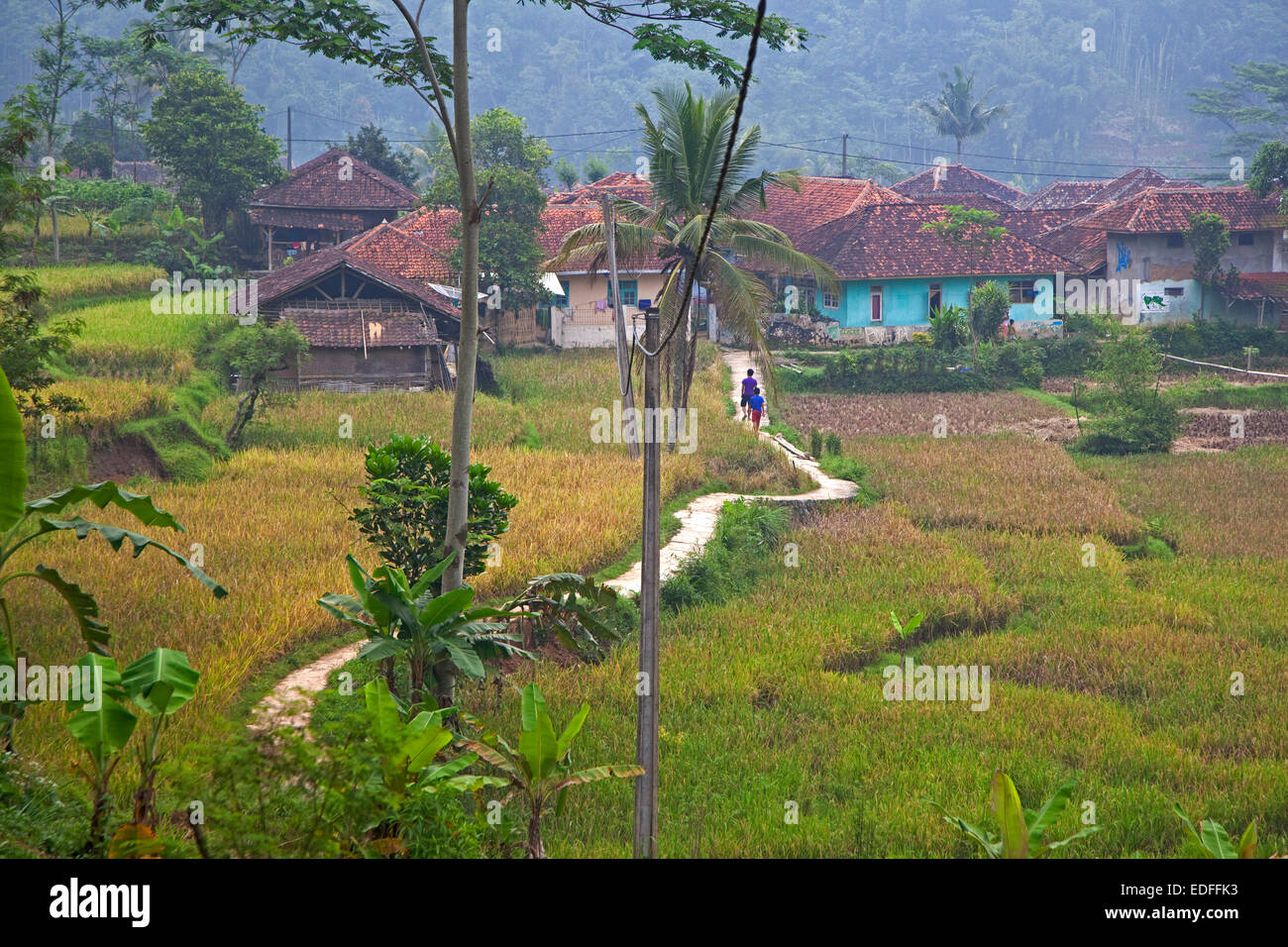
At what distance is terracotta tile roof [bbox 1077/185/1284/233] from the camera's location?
3438cm

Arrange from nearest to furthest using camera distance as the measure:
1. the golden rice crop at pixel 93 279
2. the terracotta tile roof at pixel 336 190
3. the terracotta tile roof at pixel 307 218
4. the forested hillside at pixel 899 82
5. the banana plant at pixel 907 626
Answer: the banana plant at pixel 907 626
the golden rice crop at pixel 93 279
the terracotta tile roof at pixel 307 218
the terracotta tile roof at pixel 336 190
the forested hillside at pixel 899 82

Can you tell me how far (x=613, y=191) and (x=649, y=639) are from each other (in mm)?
35390

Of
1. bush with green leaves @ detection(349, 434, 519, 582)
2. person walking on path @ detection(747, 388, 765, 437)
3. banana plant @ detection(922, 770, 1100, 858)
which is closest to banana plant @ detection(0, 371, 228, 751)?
bush with green leaves @ detection(349, 434, 519, 582)

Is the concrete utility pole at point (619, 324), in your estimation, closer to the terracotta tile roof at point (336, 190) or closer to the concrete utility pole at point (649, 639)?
the concrete utility pole at point (649, 639)

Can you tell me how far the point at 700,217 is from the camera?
59.5 feet

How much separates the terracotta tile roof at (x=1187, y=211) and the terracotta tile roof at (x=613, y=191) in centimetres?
1593

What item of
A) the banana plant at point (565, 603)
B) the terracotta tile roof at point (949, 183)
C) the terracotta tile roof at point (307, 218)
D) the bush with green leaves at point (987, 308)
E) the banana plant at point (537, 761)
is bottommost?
the banana plant at point (537, 761)

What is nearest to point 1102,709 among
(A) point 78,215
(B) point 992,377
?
(B) point 992,377

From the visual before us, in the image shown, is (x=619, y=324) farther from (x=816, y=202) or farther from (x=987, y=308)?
(x=816, y=202)

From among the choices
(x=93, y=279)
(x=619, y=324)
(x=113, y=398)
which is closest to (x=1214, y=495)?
(x=619, y=324)

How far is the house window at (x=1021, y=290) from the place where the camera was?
3319 cm

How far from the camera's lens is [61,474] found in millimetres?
14320

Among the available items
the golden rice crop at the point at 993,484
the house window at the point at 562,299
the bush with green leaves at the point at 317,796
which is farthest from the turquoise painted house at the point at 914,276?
the bush with green leaves at the point at 317,796

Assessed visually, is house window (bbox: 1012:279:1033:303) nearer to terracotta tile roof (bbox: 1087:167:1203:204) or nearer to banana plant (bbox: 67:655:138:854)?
terracotta tile roof (bbox: 1087:167:1203:204)
